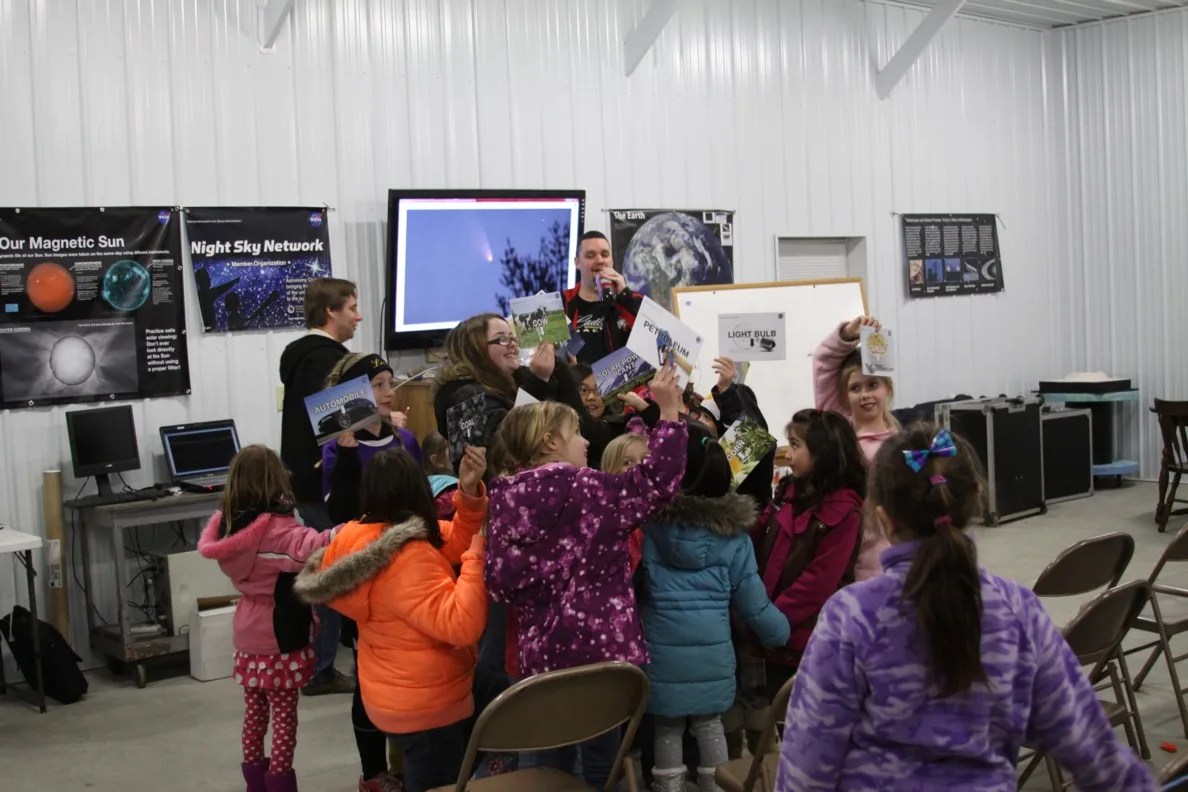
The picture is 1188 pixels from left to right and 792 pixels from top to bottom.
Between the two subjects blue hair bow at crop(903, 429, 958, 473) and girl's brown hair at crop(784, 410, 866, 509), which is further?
girl's brown hair at crop(784, 410, 866, 509)

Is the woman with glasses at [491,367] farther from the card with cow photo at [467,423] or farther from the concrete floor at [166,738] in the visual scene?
the concrete floor at [166,738]

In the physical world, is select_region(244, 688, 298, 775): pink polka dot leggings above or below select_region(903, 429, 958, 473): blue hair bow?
below

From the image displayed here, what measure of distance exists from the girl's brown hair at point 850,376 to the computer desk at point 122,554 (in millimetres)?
2933

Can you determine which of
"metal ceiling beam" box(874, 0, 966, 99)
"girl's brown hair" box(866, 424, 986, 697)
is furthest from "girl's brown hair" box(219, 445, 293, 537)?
"metal ceiling beam" box(874, 0, 966, 99)

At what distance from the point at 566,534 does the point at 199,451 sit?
353 cm

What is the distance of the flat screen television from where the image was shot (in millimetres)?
6496

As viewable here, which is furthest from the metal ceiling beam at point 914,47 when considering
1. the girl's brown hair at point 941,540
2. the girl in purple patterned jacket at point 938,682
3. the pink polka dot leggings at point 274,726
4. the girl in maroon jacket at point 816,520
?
the girl in purple patterned jacket at point 938,682

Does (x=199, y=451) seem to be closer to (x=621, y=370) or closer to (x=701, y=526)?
(x=621, y=370)

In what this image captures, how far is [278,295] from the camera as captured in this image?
20.4ft

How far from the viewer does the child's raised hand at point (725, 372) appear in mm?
3789

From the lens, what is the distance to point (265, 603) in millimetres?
3787

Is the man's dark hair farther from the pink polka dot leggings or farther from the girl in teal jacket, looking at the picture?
the girl in teal jacket

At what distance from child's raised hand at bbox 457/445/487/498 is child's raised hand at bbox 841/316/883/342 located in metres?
1.26

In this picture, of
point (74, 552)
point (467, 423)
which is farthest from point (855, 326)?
point (74, 552)
